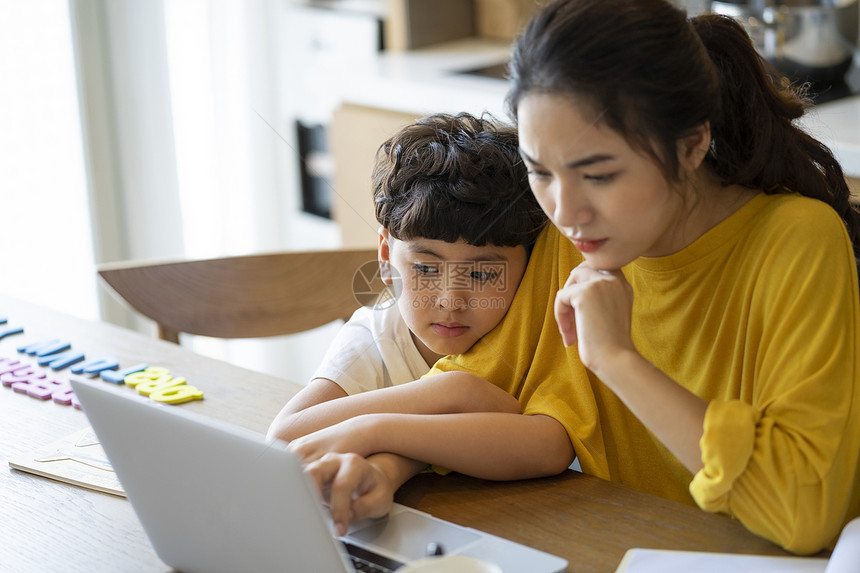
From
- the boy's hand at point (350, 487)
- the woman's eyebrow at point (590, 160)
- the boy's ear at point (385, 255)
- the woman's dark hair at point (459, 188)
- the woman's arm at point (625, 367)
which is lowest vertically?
the boy's hand at point (350, 487)

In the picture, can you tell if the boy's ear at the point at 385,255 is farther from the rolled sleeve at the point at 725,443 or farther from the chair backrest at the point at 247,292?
the chair backrest at the point at 247,292

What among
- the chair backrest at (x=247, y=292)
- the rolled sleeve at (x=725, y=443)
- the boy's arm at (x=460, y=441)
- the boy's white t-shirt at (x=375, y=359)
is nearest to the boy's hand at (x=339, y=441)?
the boy's arm at (x=460, y=441)

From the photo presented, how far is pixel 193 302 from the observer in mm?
1432

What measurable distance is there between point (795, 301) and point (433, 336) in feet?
1.06

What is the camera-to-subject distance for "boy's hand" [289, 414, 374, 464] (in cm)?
80

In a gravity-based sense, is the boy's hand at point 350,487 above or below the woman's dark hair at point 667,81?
below

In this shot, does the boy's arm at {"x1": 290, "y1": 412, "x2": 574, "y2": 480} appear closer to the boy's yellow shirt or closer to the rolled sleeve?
the boy's yellow shirt

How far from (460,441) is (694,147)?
314mm

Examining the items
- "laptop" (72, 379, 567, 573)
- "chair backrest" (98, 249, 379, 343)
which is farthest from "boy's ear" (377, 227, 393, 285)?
"chair backrest" (98, 249, 379, 343)

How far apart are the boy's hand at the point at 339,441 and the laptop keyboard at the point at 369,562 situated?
0.09 meters

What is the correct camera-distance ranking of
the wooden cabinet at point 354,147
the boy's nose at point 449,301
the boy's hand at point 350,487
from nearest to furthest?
1. the boy's hand at point 350,487
2. the boy's nose at point 449,301
3. the wooden cabinet at point 354,147

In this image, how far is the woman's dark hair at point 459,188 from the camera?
2.77ft

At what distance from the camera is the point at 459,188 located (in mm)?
847

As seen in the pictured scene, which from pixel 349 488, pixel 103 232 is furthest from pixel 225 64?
pixel 349 488
